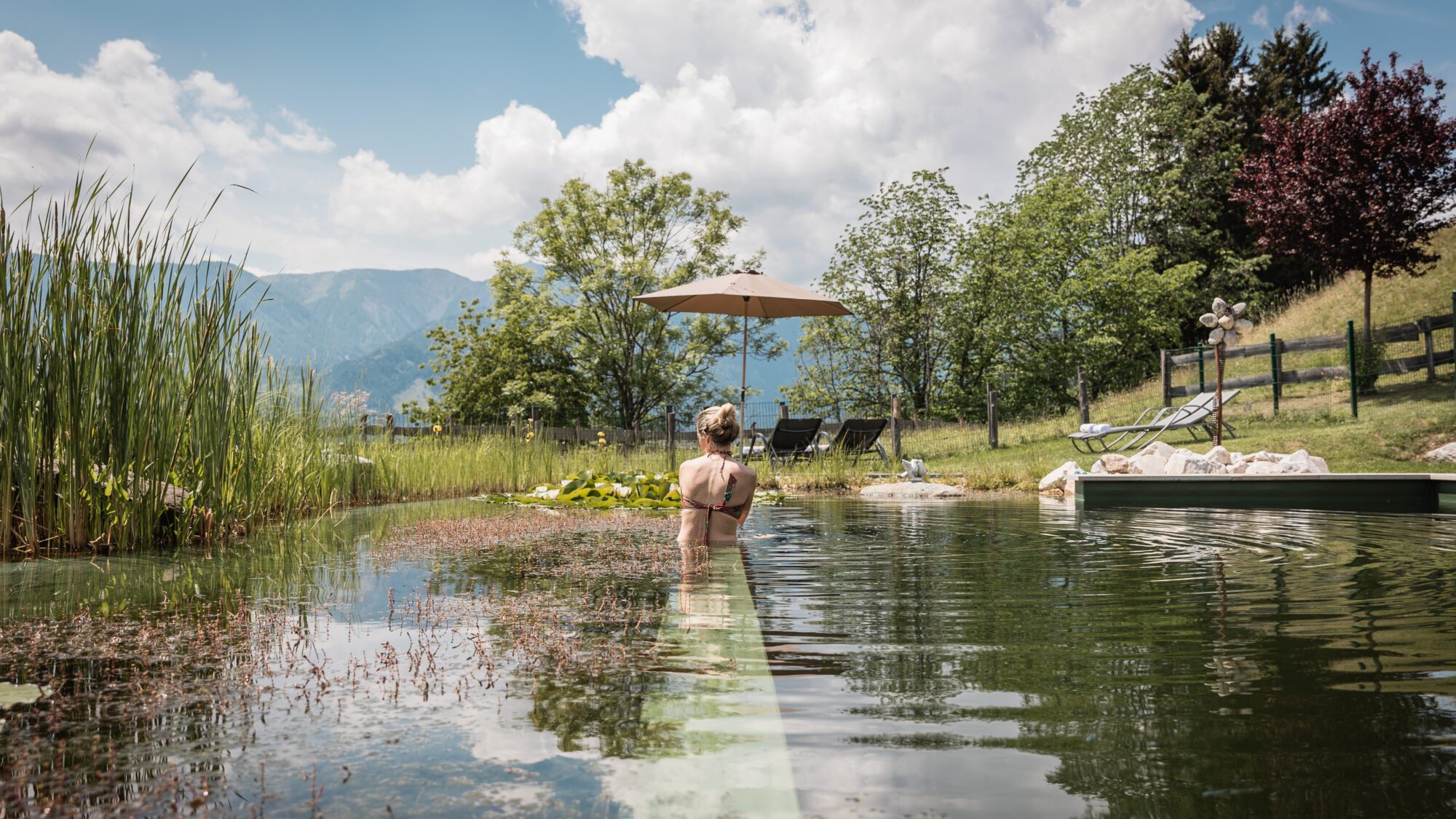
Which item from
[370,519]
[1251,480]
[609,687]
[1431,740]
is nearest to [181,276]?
[370,519]

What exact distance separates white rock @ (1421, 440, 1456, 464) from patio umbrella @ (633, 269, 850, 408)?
822 cm

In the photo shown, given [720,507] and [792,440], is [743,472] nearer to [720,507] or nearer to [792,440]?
[720,507]

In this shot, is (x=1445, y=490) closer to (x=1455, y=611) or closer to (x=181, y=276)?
(x=1455, y=611)

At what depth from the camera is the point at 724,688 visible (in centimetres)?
215

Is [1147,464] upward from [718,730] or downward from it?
upward

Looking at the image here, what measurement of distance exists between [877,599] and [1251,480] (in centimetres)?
698

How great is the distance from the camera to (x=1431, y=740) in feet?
6.03

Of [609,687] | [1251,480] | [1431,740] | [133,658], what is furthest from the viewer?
[1251,480]

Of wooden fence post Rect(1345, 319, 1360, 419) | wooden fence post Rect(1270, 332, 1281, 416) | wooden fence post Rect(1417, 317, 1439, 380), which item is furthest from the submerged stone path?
wooden fence post Rect(1417, 317, 1439, 380)

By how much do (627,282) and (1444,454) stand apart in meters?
22.4

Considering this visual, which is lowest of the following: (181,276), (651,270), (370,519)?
(370,519)

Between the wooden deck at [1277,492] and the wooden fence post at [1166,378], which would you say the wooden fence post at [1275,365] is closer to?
the wooden fence post at [1166,378]

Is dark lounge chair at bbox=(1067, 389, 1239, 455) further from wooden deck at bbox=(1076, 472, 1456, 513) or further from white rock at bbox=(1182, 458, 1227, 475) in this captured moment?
wooden deck at bbox=(1076, 472, 1456, 513)

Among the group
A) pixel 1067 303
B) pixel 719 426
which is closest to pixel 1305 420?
pixel 1067 303
